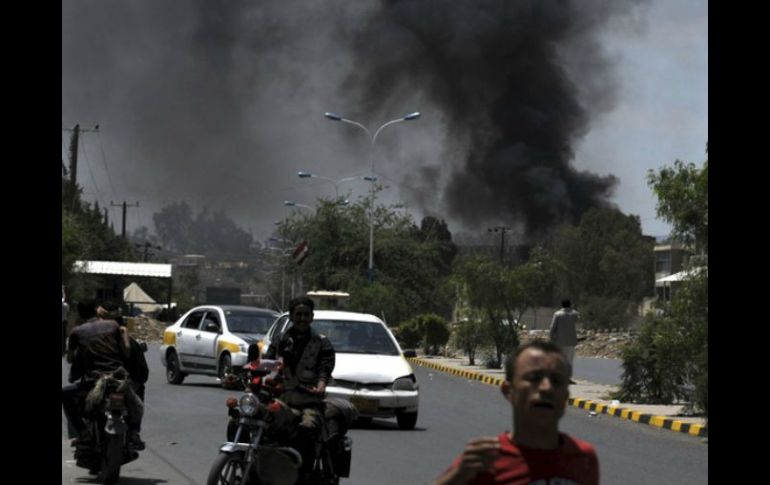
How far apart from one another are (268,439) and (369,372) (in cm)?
810

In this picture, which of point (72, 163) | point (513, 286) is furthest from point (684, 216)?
point (72, 163)

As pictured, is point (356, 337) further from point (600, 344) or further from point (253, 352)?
point (600, 344)

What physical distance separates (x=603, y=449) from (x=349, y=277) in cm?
5722

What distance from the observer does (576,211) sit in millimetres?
117500

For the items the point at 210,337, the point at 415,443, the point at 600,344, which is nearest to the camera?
the point at 415,443

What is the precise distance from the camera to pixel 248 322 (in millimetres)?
25328

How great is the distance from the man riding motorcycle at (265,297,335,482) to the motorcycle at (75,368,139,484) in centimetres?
166

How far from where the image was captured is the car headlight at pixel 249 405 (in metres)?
9.10

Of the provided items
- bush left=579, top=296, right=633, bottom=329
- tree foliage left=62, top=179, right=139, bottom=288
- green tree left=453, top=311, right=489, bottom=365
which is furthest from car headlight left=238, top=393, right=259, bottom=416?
bush left=579, top=296, right=633, bottom=329

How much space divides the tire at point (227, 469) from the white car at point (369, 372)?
766cm

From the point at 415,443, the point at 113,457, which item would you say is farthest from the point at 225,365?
the point at 113,457

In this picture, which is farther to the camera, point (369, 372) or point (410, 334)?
point (410, 334)
